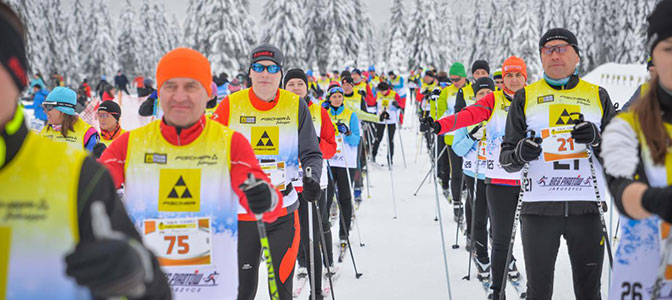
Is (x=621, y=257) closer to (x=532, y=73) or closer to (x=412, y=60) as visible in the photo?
(x=532, y=73)

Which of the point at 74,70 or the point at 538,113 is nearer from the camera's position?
the point at 538,113

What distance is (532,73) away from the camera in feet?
155

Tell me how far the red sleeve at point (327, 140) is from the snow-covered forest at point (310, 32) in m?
35.9

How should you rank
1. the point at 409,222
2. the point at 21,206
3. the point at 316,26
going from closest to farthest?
the point at 21,206 < the point at 409,222 < the point at 316,26

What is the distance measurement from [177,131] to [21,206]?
4.32ft

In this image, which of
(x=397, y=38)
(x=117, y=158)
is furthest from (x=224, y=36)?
(x=117, y=158)

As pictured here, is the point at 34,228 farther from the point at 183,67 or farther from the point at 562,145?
the point at 562,145

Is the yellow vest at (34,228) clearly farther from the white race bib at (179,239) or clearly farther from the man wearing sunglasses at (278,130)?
the man wearing sunglasses at (278,130)

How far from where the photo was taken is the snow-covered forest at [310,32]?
1620 inches

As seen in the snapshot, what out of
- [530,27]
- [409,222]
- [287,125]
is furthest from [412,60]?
[287,125]

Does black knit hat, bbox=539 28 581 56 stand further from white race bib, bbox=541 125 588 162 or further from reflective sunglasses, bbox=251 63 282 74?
reflective sunglasses, bbox=251 63 282 74

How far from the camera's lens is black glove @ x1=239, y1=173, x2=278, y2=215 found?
2.63 meters

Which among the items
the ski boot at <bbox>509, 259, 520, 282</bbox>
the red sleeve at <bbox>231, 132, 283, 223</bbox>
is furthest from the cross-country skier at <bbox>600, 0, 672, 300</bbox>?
the ski boot at <bbox>509, 259, 520, 282</bbox>

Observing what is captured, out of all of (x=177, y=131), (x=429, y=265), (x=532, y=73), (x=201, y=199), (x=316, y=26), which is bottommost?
(x=429, y=265)
